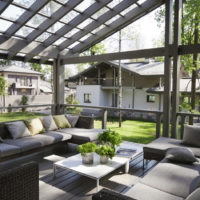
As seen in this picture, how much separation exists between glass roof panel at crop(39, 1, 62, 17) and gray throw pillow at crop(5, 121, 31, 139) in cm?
285

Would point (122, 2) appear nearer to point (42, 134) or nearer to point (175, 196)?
point (42, 134)

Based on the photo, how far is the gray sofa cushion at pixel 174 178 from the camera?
2150 millimetres

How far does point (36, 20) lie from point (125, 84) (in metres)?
10.9

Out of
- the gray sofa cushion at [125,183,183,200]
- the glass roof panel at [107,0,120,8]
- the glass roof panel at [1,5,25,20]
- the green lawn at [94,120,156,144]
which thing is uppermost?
the glass roof panel at [107,0,120,8]

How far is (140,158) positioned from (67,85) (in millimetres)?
17908

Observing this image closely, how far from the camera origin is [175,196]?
2.03 m

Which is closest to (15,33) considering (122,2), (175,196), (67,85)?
(122,2)

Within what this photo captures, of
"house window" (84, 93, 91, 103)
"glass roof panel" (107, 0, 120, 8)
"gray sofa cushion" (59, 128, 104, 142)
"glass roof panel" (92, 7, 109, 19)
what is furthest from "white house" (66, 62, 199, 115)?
"gray sofa cushion" (59, 128, 104, 142)

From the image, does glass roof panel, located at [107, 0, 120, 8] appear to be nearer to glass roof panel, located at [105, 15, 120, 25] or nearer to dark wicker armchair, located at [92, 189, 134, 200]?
glass roof panel, located at [105, 15, 120, 25]

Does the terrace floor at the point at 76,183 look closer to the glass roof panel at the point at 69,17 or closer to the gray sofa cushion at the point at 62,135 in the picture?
the gray sofa cushion at the point at 62,135

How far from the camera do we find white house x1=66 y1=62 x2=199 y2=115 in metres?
13.8

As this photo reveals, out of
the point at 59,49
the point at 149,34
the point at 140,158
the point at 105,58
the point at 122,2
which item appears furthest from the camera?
the point at 149,34

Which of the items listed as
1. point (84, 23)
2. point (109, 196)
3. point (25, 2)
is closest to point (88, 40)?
point (84, 23)

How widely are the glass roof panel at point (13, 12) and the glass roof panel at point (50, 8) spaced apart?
1.70 feet
